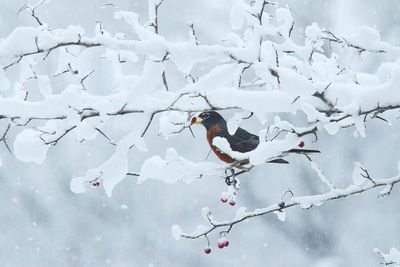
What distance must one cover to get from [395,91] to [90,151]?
1722cm

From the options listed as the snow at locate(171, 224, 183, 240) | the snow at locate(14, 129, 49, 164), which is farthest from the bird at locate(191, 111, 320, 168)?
the snow at locate(14, 129, 49, 164)

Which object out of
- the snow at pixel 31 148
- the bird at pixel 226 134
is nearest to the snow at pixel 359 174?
the bird at pixel 226 134

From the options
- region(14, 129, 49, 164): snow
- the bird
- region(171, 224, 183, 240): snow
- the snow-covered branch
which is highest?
region(14, 129, 49, 164): snow

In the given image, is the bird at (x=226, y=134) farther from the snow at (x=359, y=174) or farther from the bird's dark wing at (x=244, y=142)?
the snow at (x=359, y=174)

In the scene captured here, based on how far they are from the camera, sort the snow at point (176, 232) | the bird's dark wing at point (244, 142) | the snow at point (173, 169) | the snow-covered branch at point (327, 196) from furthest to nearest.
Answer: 1. the bird's dark wing at point (244, 142)
2. the snow at point (176, 232)
3. the snow-covered branch at point (327, 196)
4. the snow at point (173, 169)

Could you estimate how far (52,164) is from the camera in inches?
711

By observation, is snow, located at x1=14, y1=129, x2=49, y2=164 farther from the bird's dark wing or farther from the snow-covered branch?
the bird's dark wing

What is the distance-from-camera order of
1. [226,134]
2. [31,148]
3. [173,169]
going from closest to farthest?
[31,148]
[173,169]
[226,134]

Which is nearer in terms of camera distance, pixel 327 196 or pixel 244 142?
pixel 327 196

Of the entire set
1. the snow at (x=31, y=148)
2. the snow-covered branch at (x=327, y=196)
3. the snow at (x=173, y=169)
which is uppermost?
the snow at (x=31, y=148)

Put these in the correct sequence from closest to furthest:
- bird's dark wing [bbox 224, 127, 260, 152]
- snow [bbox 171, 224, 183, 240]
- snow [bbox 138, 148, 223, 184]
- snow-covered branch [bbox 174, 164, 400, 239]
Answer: snow [bbox 138, 148, 223, 184]
snow-covered branch [bbox 174, 164, 400, 239]
snow [bbox 171, 224, 183, 240]
bird's dark wing [bbox 224, 127, 260, 152]

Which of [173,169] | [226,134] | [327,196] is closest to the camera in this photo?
[173,169]

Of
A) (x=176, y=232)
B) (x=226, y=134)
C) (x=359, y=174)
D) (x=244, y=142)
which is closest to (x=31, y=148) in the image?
(x=176, y=232)

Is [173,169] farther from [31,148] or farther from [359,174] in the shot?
[359,174]
